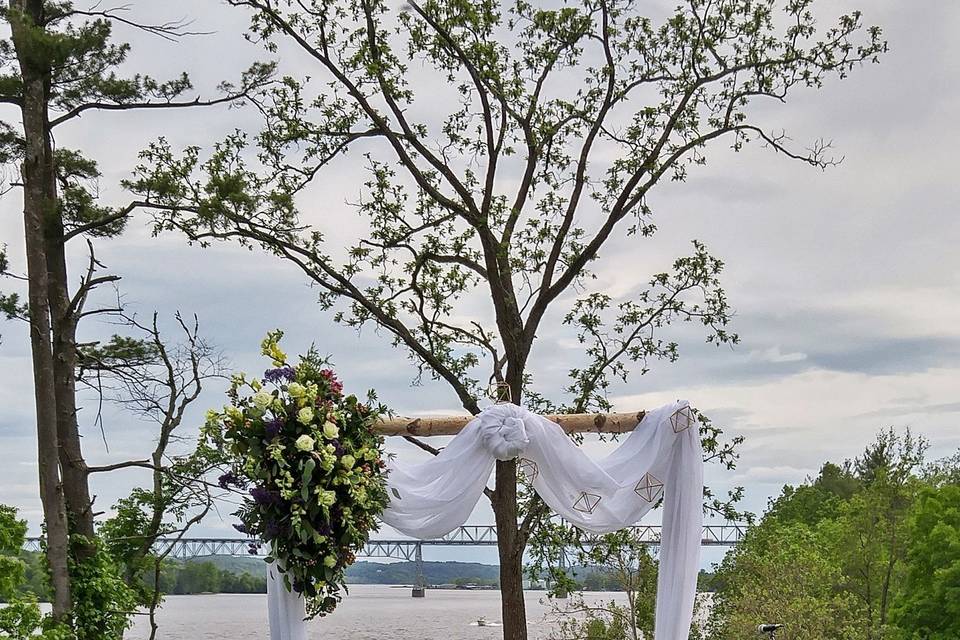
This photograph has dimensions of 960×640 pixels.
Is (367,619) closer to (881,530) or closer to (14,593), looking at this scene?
(881,530)

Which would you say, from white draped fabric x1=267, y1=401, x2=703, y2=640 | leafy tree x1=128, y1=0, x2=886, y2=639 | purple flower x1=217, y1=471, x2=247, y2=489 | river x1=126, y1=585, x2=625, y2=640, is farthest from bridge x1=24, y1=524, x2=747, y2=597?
river x1=126, y1=585, x2=625, y2=640

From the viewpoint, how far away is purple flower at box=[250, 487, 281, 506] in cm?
471

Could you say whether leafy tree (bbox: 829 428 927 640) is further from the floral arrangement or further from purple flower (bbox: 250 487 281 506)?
purple flower (bbox: 250 487 281 506)

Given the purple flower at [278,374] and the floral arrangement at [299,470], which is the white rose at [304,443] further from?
the purple flower at [278,374]

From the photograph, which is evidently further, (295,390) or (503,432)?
(503,432)

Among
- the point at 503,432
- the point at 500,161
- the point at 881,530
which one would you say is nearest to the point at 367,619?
the point at 881,530

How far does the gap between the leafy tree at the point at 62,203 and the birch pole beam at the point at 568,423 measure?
362 centimetres

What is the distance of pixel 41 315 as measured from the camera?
313 inches

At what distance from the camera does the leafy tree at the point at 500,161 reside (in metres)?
8.36

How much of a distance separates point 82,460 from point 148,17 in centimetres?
359

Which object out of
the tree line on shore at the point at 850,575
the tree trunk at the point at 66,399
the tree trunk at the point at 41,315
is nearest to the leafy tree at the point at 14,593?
the tree trunk at the point at 41,315

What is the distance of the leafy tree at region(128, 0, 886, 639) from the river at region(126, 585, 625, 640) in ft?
48.3

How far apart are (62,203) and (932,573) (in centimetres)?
937

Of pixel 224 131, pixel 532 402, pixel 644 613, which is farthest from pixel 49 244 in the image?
pixel 644 613
